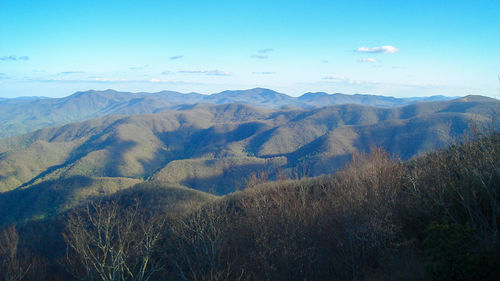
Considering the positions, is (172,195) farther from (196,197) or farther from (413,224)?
(413,224)

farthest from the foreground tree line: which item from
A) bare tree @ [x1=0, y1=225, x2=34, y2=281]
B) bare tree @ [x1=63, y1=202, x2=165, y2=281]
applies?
Result: bare tree @ [x1=0, y1=225, x2=34, y2=281]

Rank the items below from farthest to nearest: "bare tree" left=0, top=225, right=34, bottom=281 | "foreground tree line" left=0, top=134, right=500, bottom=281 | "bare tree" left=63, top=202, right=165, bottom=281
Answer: "bare tree" left=0, top=225, right=34, bottom=281
"bare tree" left=63, top=202, right=165, bottom=281
"foreground tree line" left=0, top=134, right=500, bottom=281

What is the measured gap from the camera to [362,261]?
1914 cm

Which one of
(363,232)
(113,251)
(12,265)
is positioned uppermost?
(363,232)

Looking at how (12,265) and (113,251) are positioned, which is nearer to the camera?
(113,251)

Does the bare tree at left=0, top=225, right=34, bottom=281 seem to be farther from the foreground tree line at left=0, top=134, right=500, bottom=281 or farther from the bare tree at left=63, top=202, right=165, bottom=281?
the bare tree at left=63, top=202, right=165, bottom=281

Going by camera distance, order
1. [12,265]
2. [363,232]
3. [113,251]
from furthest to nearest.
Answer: [12,265] < [113,251] < [363,232]

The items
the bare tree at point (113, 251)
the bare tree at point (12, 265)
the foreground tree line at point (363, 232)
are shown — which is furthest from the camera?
the bare tree at point (12, 265)

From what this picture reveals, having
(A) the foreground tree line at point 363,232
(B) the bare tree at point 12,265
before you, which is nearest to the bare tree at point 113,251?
(A) the foreground tree line at point 363,232

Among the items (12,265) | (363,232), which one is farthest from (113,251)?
(363,232)

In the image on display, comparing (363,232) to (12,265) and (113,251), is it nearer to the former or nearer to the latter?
(113,251)

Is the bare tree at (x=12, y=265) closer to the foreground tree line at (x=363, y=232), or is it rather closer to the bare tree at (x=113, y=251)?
the foreground tree line at (x=363, y=232)

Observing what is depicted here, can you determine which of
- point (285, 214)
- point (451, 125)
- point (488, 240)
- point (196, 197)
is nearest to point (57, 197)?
point (196, 197)

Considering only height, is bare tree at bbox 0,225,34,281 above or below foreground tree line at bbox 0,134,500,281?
below
